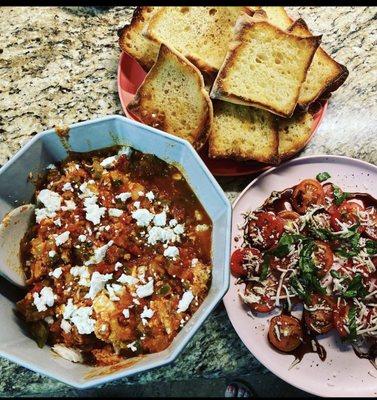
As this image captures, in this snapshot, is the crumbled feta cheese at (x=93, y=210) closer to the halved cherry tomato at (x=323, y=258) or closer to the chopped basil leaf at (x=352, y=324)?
the halved cherry tomato at (x=323, y=258)

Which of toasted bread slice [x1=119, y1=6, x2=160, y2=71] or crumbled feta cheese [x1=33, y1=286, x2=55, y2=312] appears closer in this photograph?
crumbled feta cheese [x1=33, y1=286, x2=55, y2=312]

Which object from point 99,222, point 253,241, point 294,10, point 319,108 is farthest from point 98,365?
point 294,10

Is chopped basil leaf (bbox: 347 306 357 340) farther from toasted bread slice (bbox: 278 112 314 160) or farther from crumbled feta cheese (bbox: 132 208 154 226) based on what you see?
crumbled feta cheese (bbox: 132 208 154 226)

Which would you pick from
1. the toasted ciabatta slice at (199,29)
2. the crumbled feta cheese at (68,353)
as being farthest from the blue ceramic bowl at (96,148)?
the toasted ciabatta slice at (199,29)

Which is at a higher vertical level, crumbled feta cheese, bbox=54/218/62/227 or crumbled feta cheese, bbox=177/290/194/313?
crumbled feta cheese, bbox=54/218/62/227

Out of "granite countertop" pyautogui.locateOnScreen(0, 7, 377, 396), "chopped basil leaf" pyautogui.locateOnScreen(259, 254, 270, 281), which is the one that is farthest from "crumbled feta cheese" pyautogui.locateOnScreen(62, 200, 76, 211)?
"chopped basil leaf" pyautogui.locateOnScreen(259, 254, 270, 281)
